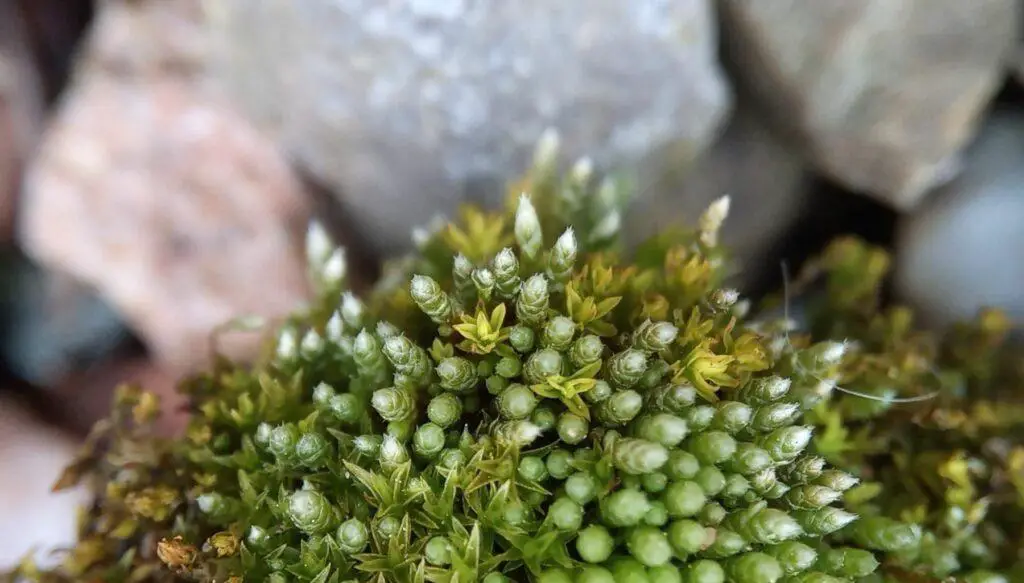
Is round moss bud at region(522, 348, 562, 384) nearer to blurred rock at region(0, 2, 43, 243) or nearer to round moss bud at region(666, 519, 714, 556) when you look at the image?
round moss bud at region(666, 519, 714, 556)

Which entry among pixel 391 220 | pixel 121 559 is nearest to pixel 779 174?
pixel 391 220

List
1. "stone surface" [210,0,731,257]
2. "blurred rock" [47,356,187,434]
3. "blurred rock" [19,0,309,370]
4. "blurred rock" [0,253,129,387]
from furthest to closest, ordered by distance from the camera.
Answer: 1. "blurred rock" [0,253,129,387]
2. "blurred rock" [47,356,187,434]
3. "blurred rock" [19,0,309,370]
4. "stone surface" [210,0,731,257]

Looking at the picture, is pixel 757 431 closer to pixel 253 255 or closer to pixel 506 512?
pixel 506 512

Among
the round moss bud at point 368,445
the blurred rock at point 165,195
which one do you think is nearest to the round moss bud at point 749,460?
the round moss bud at point 368,445

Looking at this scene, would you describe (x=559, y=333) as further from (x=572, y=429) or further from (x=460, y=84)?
(x=460, y=84)

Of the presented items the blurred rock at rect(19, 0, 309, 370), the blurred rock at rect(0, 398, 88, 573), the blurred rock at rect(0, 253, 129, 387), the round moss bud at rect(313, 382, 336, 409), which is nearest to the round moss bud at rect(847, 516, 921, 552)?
the round moss bud at rect(313, 382, 336, 409)

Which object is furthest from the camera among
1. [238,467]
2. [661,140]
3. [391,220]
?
[391,220]
